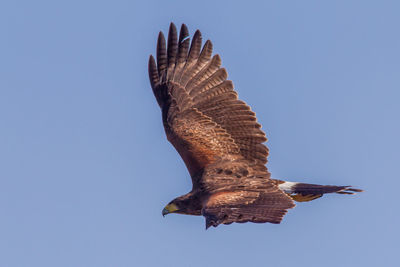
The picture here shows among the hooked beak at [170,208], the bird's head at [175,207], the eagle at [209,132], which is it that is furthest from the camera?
the hooked beak at [170,208]

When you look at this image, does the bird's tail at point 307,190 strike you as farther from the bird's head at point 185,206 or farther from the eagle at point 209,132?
the bird's head at point 185,206

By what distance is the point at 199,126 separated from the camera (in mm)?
15406

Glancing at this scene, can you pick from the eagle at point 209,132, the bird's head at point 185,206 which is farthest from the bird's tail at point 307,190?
the bird's head at point 185,206

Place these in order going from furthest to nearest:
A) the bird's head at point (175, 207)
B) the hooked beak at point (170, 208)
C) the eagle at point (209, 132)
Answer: the hooked beak at point (170, 208) → the bird's head at point (175, 207) → the eagle at point (209, 132)

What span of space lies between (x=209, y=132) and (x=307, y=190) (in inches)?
82.6

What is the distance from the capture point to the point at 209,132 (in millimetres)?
15297

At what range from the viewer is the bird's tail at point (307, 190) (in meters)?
14.8

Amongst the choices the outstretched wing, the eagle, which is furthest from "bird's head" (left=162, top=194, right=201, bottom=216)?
the outstretched wing

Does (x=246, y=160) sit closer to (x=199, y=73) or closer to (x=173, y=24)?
(x=199, y=73)

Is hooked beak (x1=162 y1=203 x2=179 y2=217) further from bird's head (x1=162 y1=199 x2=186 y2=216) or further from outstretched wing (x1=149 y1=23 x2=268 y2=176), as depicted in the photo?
outstretched wing (x1=149 y1=23 x2=268 y2=176)

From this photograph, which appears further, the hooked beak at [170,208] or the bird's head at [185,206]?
the hooked beak at [170,208]

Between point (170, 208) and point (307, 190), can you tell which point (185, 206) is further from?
point (307, 190)

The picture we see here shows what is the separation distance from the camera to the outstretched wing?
49.4 ft

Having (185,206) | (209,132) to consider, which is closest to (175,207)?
(185,206)
